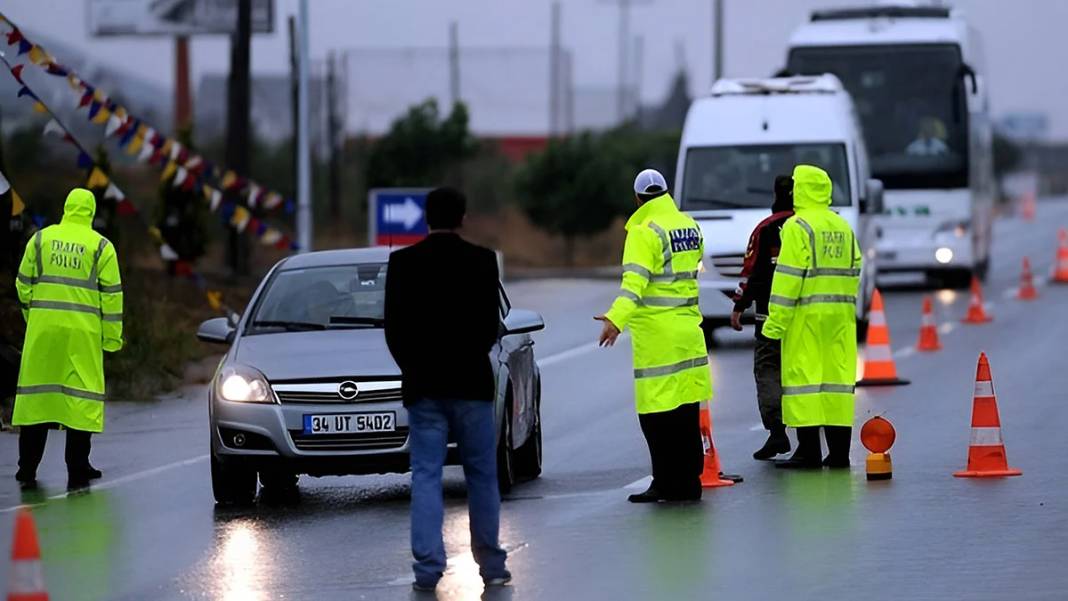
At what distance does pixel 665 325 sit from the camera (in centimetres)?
1249

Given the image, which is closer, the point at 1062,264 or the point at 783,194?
A: the point at 783,194

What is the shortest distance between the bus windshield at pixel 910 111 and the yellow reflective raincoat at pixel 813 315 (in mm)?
20086

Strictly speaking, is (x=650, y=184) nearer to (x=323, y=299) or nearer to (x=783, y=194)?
(x=323, y=299)

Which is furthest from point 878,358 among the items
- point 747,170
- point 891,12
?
point 891,12

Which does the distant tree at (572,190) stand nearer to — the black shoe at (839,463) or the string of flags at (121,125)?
the string of flags at (121,125)

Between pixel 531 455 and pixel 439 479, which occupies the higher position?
pixel 439 479

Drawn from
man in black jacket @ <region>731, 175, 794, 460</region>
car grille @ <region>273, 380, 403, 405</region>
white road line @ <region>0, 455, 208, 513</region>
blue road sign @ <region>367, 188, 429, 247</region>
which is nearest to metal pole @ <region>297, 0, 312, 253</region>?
blue road sign @ <region>367, 188, 429, 247</region>

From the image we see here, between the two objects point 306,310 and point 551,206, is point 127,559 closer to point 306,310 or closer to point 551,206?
point 306,310

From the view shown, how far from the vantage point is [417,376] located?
9.95 m

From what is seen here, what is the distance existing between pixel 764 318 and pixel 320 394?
3486 mm

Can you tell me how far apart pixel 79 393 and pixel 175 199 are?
878 inches

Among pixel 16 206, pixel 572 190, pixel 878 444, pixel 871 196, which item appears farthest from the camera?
pixel 572 190

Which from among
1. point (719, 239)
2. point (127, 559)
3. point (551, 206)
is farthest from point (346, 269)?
point (551, 206)

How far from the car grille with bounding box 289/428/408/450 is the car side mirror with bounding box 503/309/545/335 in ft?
3.06
